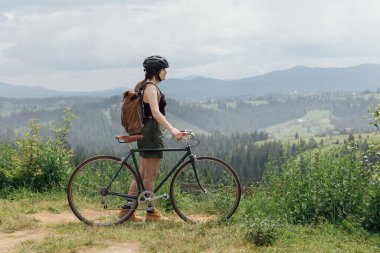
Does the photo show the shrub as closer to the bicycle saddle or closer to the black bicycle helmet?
the bicycle saddle

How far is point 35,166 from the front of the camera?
1114cm

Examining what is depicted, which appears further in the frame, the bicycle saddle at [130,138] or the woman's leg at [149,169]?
the woman's leg at [149,169]

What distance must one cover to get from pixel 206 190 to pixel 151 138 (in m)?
1.41

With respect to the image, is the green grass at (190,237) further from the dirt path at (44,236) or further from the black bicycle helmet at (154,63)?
the black bicycle helmet at (154,63)

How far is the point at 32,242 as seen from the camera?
6824 millimetres

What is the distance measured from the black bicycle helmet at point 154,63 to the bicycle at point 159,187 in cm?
118

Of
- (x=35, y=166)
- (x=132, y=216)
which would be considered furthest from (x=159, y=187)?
(x=35, y=166)

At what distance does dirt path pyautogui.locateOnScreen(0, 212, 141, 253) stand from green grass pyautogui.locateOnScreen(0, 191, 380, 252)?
0.25 ft

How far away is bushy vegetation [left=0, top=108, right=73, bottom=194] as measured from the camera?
36.4ft

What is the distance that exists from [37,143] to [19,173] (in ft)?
2.71

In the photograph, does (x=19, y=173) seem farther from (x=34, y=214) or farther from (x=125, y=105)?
(x=125, y=105)

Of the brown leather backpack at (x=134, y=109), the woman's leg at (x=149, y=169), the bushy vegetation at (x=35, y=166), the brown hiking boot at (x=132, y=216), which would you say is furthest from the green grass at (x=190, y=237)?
the bushy vegetation at (x=35, y=166)

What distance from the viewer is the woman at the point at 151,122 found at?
790 cm

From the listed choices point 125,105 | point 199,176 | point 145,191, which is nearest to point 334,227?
point 199,176
